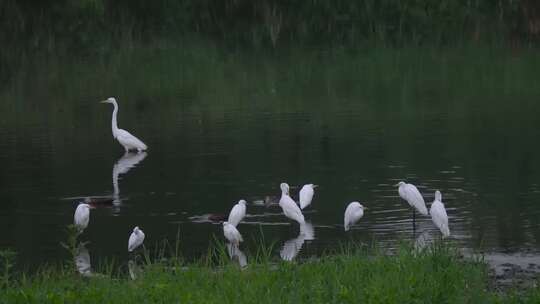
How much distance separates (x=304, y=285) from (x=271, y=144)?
461 inches

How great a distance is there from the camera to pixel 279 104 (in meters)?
25.5

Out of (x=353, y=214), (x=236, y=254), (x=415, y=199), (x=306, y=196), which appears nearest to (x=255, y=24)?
(x=306, y=196)

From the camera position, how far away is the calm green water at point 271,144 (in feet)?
47.3

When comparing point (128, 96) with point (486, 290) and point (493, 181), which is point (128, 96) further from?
point (486, 290)

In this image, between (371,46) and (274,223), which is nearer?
(274,223)

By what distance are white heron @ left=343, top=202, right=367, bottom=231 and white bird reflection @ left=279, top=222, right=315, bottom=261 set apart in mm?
442

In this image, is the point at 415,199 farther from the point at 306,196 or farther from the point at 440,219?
the point at 306,196

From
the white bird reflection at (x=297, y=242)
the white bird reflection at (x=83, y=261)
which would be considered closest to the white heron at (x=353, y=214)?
the white bird reflection at (x=297, y=242)

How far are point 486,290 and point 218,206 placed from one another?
691 cm

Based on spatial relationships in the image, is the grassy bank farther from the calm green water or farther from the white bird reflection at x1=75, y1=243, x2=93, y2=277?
the calm green water

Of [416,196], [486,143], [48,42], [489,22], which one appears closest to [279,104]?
[486,143]

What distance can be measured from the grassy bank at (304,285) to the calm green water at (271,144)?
9.98ft

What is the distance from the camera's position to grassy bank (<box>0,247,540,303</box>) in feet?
28.0

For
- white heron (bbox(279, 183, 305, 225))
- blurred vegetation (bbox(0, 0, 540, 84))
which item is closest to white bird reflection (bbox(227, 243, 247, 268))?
white heron (bbox(279, 183, 305, 225))
